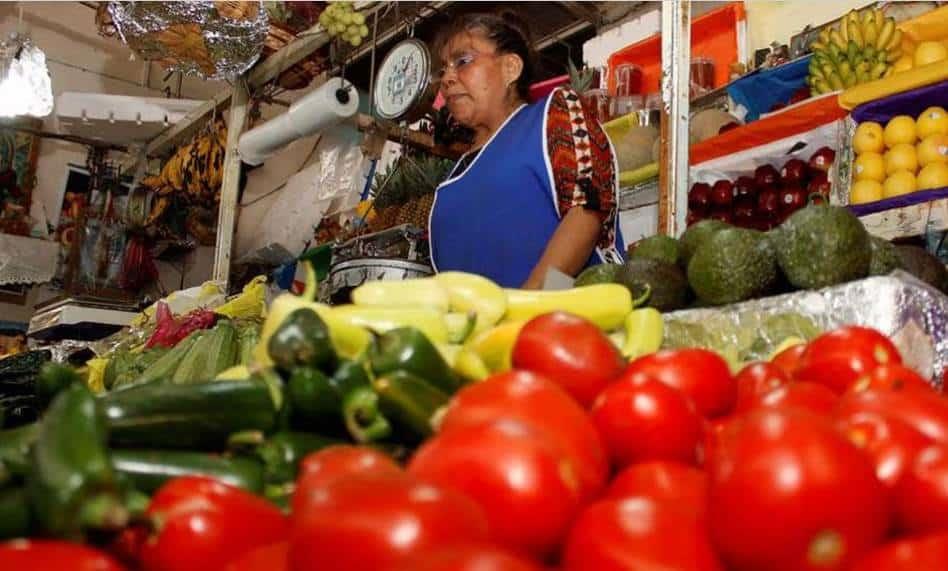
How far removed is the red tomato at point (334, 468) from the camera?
72cm

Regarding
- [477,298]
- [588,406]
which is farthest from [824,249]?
[588,406]

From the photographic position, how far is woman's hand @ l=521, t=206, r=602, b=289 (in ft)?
8.79

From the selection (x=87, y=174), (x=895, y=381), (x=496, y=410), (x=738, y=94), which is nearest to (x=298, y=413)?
(x=496, y=410)

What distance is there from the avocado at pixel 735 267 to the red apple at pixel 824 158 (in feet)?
8.20

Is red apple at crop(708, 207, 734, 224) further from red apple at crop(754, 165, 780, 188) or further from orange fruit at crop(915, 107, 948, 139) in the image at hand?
orange fruit at crop(915, 107, 948, 139)

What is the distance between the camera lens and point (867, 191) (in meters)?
3.61

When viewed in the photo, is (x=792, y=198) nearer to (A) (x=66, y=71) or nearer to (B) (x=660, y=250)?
(B) (x=660, y=250)

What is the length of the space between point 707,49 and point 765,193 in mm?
1787

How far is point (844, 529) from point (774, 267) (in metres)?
1.29

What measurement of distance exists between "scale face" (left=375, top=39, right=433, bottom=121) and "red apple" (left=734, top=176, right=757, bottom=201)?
180cm

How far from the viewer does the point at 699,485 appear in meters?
0.79

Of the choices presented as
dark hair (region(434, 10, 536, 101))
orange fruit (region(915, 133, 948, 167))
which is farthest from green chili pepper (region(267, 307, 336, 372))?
orange fruit (region(915, 133, 948, 167))

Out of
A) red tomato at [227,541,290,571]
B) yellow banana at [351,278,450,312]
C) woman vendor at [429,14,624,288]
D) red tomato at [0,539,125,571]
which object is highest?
woman vendor at [429,14,624,288]

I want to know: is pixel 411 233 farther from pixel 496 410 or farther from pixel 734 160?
pixel 496 410
